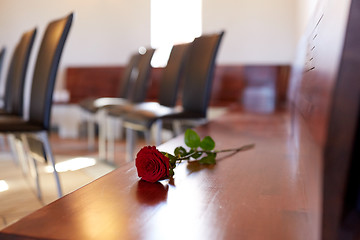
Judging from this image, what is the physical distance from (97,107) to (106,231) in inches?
120

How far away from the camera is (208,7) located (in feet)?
17.0

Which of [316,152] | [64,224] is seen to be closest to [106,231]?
[64,224]

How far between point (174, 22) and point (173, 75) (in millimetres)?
2760

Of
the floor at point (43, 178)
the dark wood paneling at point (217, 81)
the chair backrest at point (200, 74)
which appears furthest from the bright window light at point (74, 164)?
the dark wood paneling at point (217, 81)

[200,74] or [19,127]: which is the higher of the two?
[200,74]

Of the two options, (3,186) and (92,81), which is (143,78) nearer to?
(3,186)

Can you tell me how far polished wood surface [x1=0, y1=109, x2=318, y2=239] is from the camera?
1.48 ft

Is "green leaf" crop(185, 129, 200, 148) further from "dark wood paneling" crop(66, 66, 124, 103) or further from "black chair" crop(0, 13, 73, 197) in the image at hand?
"dark wood paneling" crop(66, 66, 124, 103)

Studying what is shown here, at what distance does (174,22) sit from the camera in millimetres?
5367

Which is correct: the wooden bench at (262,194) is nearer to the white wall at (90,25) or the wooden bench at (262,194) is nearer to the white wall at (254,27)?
the white wall at (254,27)

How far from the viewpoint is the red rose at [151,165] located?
674 mm

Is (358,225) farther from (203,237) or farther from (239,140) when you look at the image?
(239,140)

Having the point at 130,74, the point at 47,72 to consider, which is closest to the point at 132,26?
the point at 130,74

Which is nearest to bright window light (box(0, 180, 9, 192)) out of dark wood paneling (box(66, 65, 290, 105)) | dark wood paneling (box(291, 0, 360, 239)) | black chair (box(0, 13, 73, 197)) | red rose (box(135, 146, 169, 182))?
black chair (box(0, 13, 73, 197))
